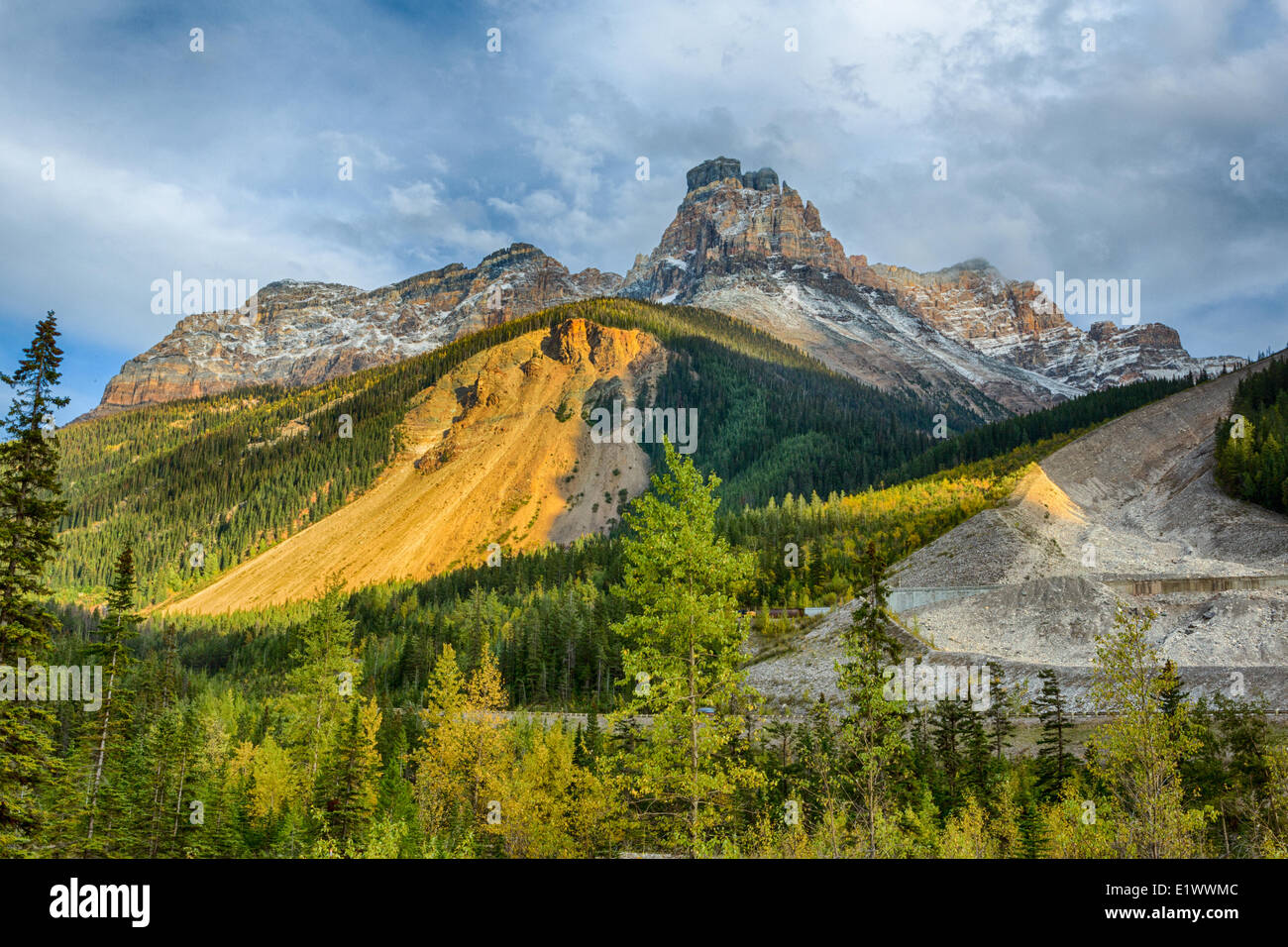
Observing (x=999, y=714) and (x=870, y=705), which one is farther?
(x=999, y=714)

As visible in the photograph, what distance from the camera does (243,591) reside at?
550 feet

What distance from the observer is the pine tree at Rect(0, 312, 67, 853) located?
1944 cm

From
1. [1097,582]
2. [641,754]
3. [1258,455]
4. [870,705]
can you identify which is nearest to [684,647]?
[641,754]

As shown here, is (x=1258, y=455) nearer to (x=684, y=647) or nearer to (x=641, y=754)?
(x=684, y=647)

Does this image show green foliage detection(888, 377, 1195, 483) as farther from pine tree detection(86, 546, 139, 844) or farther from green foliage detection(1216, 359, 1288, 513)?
pine tree detection(86, 546, 139, 844)

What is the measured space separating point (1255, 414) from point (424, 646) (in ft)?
456

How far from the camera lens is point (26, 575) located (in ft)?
→ 71.3

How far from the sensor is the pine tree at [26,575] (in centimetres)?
1944

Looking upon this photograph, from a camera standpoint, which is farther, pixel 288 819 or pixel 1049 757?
pixel 1049 757

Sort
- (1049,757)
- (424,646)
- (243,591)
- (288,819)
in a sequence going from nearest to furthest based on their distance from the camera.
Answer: (288,819), (1049,757), (424,646), (243,591)
